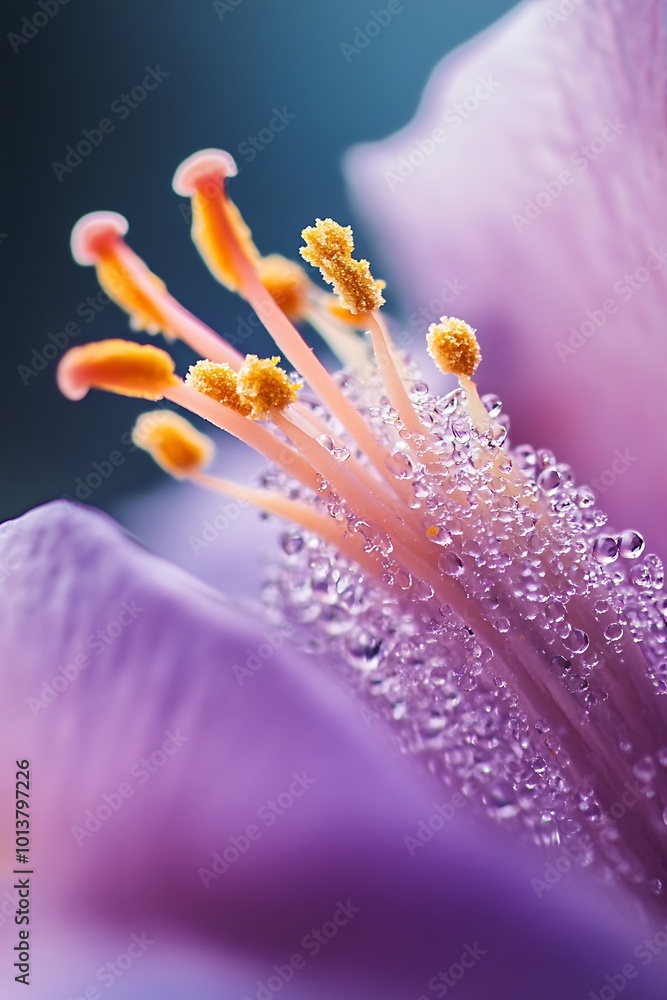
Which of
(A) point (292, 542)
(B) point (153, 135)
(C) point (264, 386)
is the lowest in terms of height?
(A) point (292, 542)

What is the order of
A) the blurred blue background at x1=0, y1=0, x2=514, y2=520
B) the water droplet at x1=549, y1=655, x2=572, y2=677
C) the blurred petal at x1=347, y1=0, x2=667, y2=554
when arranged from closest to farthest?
the water droplet at x1=549, y1=655, x2=572, y2=677
the blurred petal at x1=347, y1=0, x2=667, y2=554
the blurred blue background at x1=0, y1=0, x2=514, y2=520

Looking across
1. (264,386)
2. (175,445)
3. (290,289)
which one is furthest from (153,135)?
(264,386)

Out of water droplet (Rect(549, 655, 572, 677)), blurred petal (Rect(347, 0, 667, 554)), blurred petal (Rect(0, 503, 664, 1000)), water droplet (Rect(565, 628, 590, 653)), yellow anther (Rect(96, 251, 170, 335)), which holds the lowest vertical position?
blurred petal (Rect(0, 503, 664, 1000))

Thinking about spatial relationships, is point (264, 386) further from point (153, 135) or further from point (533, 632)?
point (153, 135)

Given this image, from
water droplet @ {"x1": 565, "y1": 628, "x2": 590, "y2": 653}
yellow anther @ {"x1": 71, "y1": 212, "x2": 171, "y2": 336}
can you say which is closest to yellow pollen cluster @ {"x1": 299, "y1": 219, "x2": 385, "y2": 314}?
yellow anther @ {"x1": 71, "y1": 212, "x2": 171, "y2": 336}

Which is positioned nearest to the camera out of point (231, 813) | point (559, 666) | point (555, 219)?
point (559, 666)

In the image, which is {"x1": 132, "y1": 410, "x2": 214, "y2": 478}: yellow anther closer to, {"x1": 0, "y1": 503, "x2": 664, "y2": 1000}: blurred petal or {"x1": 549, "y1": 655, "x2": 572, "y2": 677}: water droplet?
{"x1": 0, "y1": 503, "x2": 664, "y2": 1000}: blurred petal

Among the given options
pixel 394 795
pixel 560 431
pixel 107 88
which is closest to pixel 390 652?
pixel 394 795

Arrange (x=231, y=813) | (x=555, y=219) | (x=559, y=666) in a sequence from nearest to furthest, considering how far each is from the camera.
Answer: (x=559, y=666) < (x=231, y=813) < (x=555, y=219)
